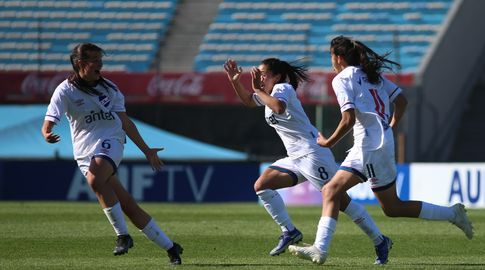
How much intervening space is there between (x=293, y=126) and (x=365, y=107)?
127cm

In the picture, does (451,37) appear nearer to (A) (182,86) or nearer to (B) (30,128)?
(A) (182,86)

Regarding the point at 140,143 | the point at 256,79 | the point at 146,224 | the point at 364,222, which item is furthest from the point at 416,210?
the point at 140,143

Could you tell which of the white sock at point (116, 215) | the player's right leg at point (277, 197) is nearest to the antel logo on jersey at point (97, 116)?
the white sock at point (116, 215)

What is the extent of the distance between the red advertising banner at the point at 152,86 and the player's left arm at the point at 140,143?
56.8 feet

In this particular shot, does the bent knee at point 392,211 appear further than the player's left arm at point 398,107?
No

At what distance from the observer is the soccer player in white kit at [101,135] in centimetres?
1016

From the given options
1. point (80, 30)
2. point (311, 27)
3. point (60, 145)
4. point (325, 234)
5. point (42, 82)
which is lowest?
point (60, 145)

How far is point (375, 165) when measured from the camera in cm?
980

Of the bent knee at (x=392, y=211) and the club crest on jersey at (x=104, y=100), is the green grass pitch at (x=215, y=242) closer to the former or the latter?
the bent knee at (x=392, y=211)

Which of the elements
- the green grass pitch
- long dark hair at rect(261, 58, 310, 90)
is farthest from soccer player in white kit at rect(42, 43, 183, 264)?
long dark hair at rect(261, 58, 310, 90)

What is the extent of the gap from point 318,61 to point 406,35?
260 centimetres

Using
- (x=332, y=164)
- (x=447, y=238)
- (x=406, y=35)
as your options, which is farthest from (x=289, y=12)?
(x=332, y=164)

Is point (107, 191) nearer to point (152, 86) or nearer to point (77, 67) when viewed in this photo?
point (77, 67)

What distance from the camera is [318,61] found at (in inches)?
1176
